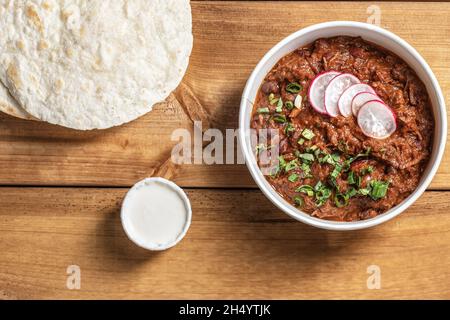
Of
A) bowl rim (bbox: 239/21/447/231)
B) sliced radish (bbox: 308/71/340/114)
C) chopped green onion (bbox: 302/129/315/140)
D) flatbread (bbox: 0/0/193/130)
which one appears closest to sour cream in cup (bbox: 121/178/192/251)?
flatbread (bbox: 0/0/193/130)

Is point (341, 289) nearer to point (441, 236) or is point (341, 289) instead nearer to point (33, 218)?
point (441, 236)

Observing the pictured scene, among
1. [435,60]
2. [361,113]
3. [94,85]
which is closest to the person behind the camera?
[361,113]

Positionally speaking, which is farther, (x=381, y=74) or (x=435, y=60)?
(x=435, y=60)

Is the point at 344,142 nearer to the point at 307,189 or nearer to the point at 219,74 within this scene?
the point at 307,189

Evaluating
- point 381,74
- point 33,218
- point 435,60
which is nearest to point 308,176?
point 381,74

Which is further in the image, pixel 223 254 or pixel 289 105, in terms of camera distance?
pixel 223 254

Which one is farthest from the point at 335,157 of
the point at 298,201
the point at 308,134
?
the point at 298,201
